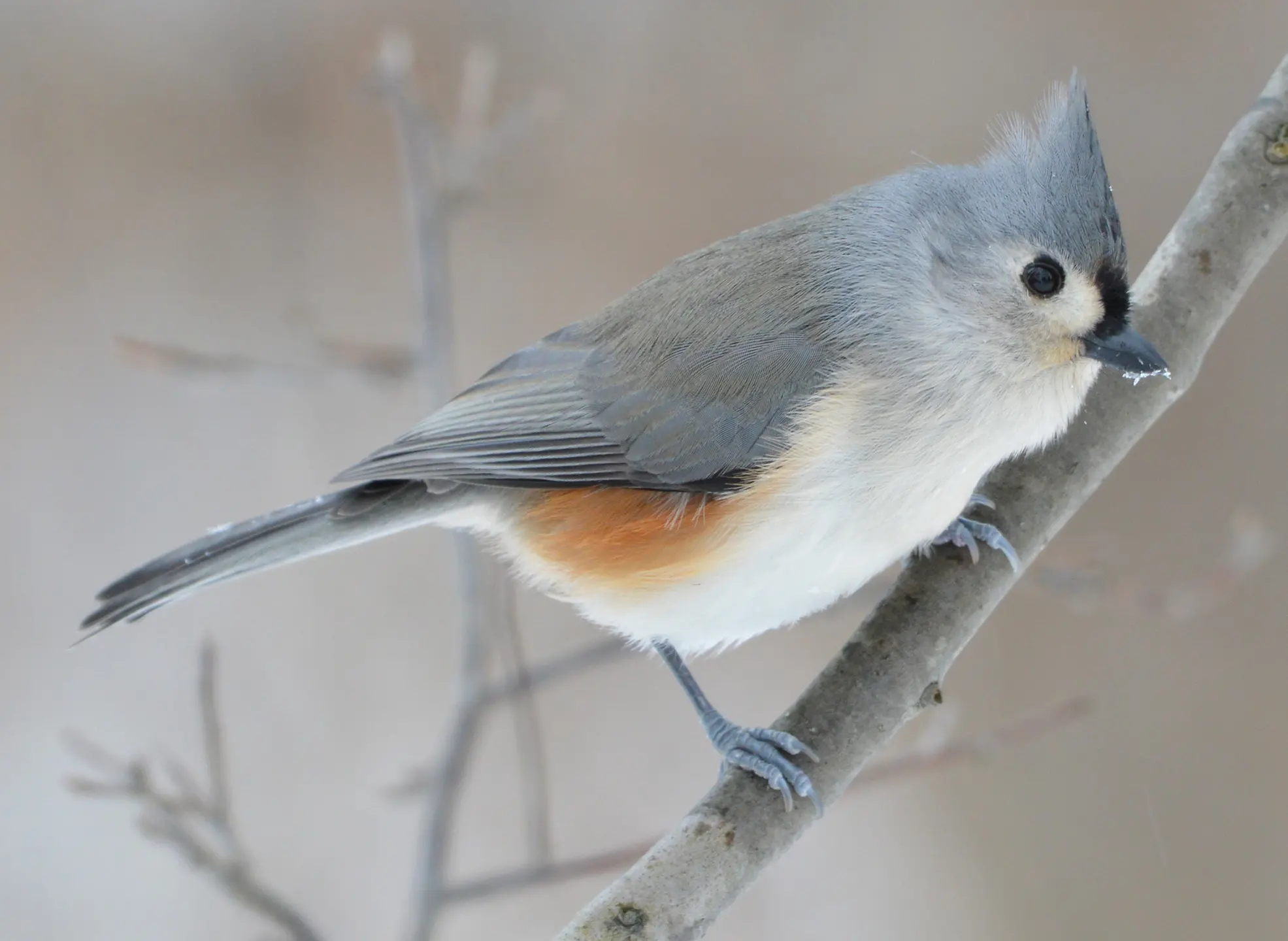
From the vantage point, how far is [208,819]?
149cm

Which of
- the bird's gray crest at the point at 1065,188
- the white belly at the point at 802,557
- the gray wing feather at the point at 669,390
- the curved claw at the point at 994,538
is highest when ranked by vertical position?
the gray wing feather at the point at 669,390

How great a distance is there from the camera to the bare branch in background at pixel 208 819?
1413 mm

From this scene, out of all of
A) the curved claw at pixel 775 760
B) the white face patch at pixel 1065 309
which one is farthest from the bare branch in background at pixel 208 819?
the white face patch at pixel 1065 309

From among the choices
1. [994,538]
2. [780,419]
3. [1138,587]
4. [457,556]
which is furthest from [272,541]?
[1138,587]

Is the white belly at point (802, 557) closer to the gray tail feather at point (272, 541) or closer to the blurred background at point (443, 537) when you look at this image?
the gray tail feather at point (272, 541)

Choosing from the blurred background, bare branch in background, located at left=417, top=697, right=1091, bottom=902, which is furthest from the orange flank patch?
the blurred background

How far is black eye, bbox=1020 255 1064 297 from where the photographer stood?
1.60 meters

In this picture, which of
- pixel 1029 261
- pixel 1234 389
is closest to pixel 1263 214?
pixel 1029 261

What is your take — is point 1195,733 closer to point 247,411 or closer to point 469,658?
point 469,658

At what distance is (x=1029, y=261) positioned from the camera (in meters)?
1.62

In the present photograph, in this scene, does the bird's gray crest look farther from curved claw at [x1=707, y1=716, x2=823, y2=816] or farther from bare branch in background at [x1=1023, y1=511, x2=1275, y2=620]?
curved claw at [x1=707, y1=716, x2=823, y2=816]

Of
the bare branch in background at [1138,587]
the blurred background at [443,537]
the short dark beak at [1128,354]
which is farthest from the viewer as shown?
the blurred background at [443,537]

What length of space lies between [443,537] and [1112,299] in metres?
2.33

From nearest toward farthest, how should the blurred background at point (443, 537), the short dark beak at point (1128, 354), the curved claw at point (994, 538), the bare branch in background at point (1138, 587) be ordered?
the short dark beak at point (1128, 354)
the curved claw at point (994, 538)
the bare branch in background at point (1138, 587)
the blurred background at point (443, 537)
